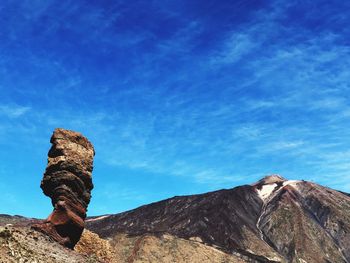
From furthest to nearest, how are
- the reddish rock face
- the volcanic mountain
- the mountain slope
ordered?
1. the mountain slope
2. the volcanic mountain
3. the reddish rock face

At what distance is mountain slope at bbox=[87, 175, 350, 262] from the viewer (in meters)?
144

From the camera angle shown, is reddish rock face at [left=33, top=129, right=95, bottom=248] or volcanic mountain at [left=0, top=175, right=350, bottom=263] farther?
volcanic mountain at [left=0, top=175, right=350, bottom=263]

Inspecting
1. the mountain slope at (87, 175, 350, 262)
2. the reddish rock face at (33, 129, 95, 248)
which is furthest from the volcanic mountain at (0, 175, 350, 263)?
the reddish rock face at (33, 129, 95, 248)

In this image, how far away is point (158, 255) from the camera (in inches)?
3989

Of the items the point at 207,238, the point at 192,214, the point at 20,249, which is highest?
the point at 192,214

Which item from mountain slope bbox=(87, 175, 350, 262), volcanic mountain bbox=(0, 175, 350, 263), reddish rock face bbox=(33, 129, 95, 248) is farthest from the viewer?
mountain slope bbox=(87, 175, 350, 262)

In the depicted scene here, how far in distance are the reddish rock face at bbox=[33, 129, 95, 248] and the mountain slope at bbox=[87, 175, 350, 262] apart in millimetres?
109450

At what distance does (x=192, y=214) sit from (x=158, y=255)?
192 ft

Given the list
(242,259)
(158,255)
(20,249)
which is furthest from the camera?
(242,259)

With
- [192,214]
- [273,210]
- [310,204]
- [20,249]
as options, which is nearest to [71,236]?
[20,249]

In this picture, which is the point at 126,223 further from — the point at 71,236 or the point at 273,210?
the point at 71,236

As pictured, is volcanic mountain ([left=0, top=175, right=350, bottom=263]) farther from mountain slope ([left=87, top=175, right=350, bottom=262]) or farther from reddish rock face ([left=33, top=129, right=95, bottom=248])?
reddish rock face ([left=33, top=129, right=95, bottom=248])

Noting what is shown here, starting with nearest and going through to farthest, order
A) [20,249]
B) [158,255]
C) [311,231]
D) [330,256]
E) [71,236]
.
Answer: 1. [20,249]
2. [71,236]
3. [158,255]
4. [330,256]
5. [311,231]

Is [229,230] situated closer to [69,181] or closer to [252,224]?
[252,224]
